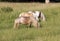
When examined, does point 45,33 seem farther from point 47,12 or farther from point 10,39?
point 47,12

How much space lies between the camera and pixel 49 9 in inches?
656

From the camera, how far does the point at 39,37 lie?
29.7ft

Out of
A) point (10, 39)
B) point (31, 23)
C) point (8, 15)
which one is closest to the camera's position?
point (10, 39)

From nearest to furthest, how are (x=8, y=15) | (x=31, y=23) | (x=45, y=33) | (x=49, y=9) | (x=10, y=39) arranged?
(x=10, y=39) < (x=45, y=33) < (x=31, y=23) < (x=8, y=15) < (x=49, y=9)

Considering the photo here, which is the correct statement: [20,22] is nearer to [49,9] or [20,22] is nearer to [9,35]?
[9,35]

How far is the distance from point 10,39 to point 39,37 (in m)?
0.97

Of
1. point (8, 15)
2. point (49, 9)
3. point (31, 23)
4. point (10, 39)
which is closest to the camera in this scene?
point (10, 39)

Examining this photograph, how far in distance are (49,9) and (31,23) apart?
562 cm

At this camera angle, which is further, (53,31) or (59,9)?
(59,9)

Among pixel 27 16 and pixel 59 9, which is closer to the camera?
pixel 27 16

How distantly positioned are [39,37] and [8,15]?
6.29m

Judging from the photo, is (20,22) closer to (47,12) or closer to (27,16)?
(27,16)

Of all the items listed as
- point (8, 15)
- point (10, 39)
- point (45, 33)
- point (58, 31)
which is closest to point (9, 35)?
point (10, 39)

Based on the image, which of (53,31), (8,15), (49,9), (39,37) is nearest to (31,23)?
Result: (53,31)
